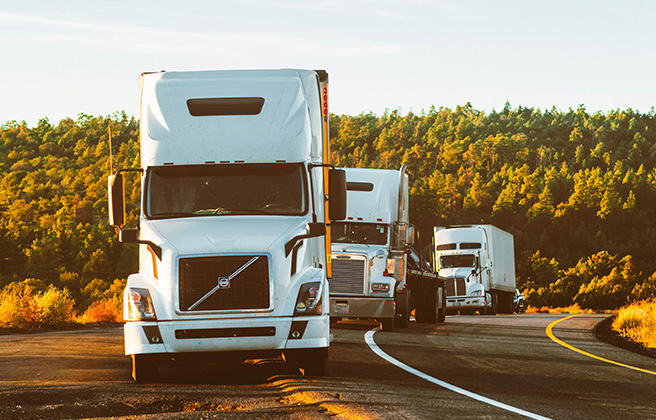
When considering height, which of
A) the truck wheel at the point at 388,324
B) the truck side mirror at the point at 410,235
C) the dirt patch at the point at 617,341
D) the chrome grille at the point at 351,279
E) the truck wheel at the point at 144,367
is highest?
the truck side mirror at the point at 410,235

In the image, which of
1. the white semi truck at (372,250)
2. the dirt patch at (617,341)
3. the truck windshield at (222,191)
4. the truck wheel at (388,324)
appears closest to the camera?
the truck windshield at (222,191)

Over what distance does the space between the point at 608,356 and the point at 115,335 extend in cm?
1084

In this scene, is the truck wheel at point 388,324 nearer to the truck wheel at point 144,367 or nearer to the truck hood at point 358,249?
the truck hood at point 358,249

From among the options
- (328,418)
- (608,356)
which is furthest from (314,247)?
(608,356)

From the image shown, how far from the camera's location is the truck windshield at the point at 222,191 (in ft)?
37.1

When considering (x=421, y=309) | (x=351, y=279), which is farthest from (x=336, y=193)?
(x=421, y=309)

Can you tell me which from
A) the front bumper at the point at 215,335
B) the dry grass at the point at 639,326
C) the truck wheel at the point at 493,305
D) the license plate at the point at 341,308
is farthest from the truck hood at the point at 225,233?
the truck wheel at the point at 493,305

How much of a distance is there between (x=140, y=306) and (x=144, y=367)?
32.3 inches

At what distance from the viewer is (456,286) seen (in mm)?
41375

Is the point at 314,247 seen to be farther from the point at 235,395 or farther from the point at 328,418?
the point at 328,418

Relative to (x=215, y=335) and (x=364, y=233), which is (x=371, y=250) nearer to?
(x=364, y=233)

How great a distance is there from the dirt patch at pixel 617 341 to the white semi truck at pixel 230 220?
8.09 metres

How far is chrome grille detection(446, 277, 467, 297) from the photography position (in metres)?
41.0

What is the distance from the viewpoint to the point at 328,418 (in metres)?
8.00
